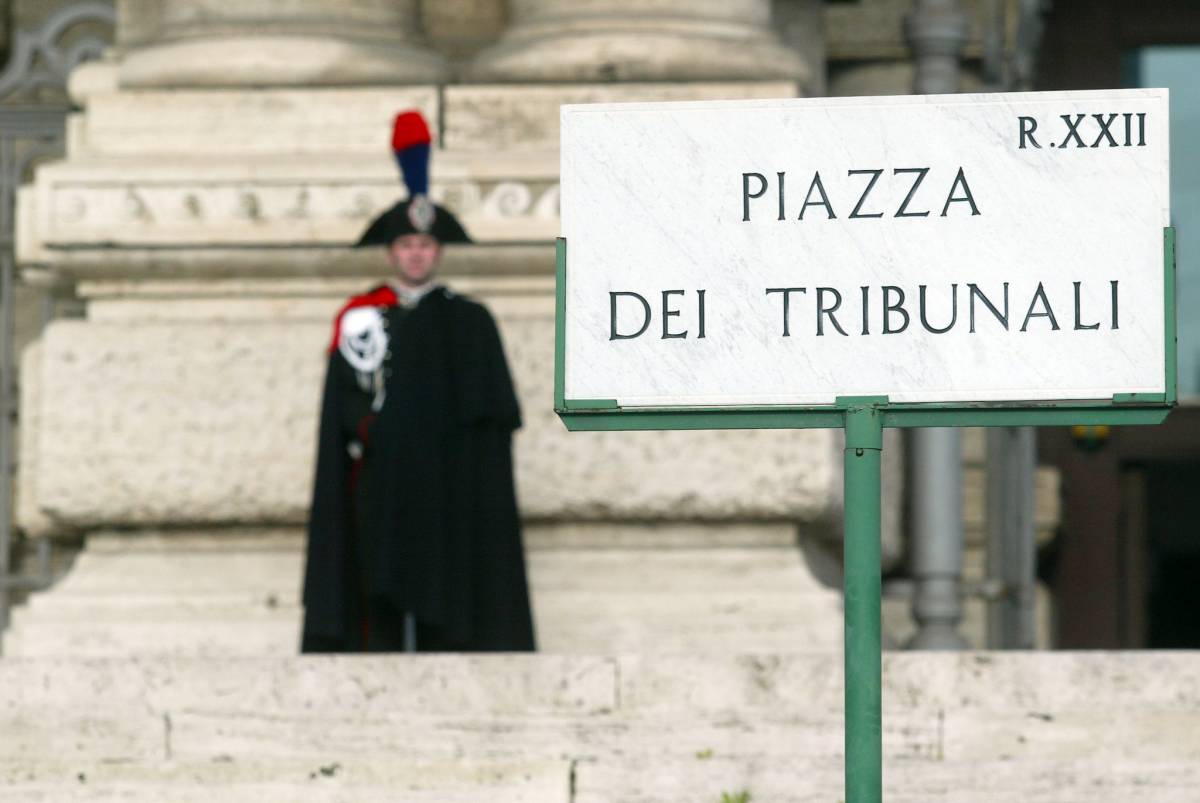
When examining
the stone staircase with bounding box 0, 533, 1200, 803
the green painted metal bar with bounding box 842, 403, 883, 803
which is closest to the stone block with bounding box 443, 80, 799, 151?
the stone staircase with bounding box 0, 533, 1200, 803

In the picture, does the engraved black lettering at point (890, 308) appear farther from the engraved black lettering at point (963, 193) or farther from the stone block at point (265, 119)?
the stone block at point (265, 119)

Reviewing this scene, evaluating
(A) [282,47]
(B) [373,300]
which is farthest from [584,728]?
(A) [282,47]

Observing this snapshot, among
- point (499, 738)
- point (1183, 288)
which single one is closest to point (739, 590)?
point (499, 738)

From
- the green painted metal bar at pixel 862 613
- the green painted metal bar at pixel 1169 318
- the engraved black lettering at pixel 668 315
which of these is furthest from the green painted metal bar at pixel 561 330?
the green painted metal bar at pixel 1169 318

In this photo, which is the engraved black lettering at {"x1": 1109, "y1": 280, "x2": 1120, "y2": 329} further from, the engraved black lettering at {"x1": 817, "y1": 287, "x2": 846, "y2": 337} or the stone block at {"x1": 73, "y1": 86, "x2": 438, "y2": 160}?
the stone block at {"x1": 73, "y1": 86, "x2": 438, "y2": 160}

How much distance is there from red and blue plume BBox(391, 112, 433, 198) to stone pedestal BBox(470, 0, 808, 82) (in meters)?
0.81

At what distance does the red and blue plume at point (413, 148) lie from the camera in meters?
7.29

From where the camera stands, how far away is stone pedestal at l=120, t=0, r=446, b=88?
26.6ft

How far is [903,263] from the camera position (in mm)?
3354

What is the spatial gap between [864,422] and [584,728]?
2267 mm

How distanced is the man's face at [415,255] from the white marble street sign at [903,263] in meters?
3.92

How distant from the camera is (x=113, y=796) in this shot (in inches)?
199

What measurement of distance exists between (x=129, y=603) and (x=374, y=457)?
3.51ft

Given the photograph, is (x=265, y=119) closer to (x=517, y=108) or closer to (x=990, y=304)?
(x=517, y=108)
